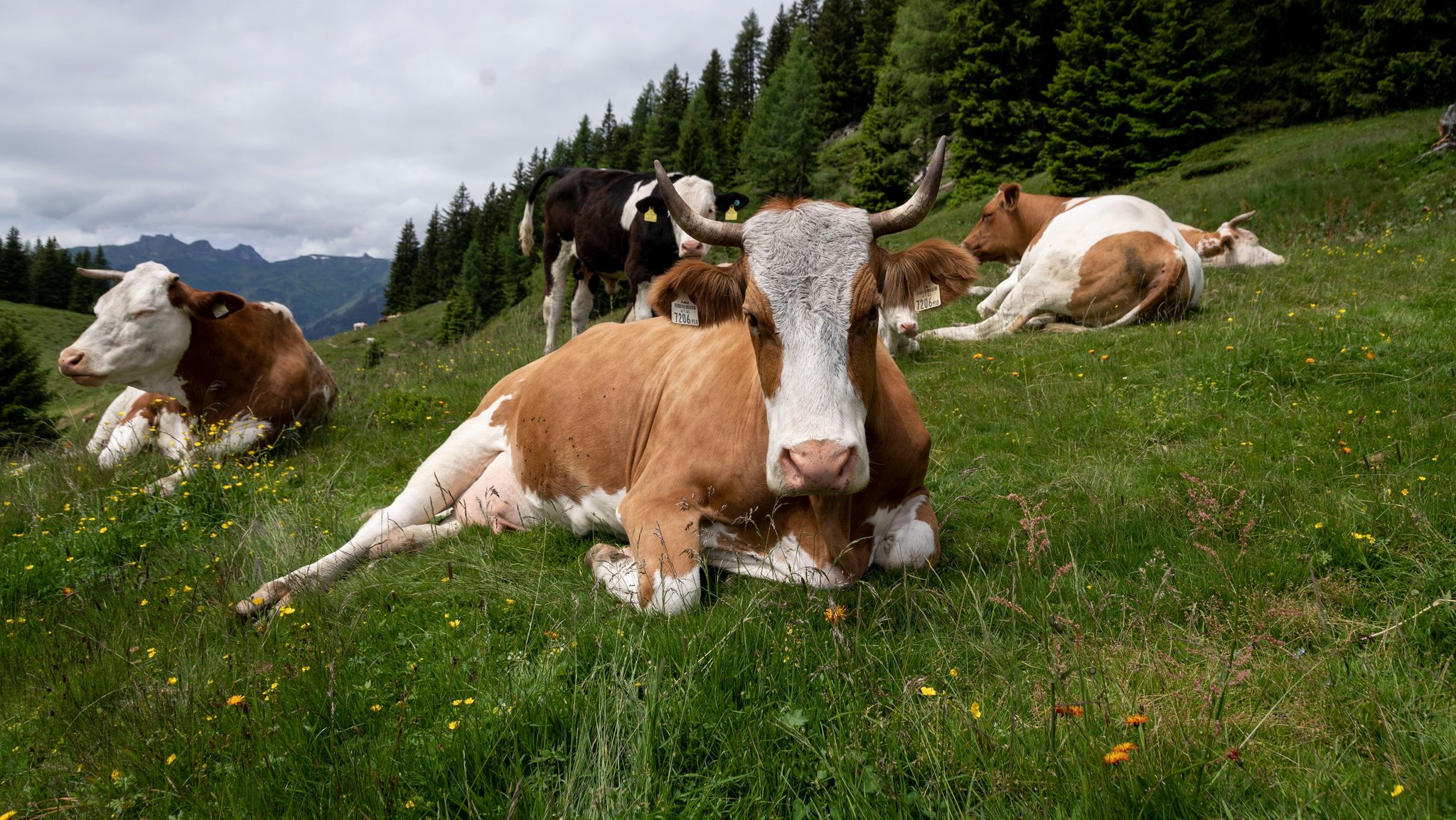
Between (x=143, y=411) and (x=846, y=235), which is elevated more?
(x=846, y=235)

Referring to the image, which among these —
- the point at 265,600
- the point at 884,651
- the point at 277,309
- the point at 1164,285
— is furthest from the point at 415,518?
the point at 1164,285

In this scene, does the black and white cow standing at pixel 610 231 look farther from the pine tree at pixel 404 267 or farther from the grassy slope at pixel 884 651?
the pine tree at pixel 404 267

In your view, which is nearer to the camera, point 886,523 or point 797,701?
point 797,701

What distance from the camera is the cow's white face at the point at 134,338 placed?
283 inches

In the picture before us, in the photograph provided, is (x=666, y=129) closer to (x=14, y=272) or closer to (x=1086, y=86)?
(x=1086, y=86)

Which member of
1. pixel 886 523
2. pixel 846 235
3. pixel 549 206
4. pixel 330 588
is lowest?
pixel 330 588

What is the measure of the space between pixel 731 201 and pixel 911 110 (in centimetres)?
4089

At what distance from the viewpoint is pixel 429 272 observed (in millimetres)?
105750

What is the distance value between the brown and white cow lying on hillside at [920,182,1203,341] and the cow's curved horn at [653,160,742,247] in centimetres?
592

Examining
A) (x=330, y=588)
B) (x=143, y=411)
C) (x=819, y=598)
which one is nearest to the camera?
(x=819, y=598)

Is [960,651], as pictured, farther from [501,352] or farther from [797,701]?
[501,352]

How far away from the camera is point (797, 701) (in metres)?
2.56

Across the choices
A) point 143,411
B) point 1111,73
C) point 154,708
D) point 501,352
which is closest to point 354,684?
point 154,708

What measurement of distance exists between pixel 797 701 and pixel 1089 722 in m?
0.89
